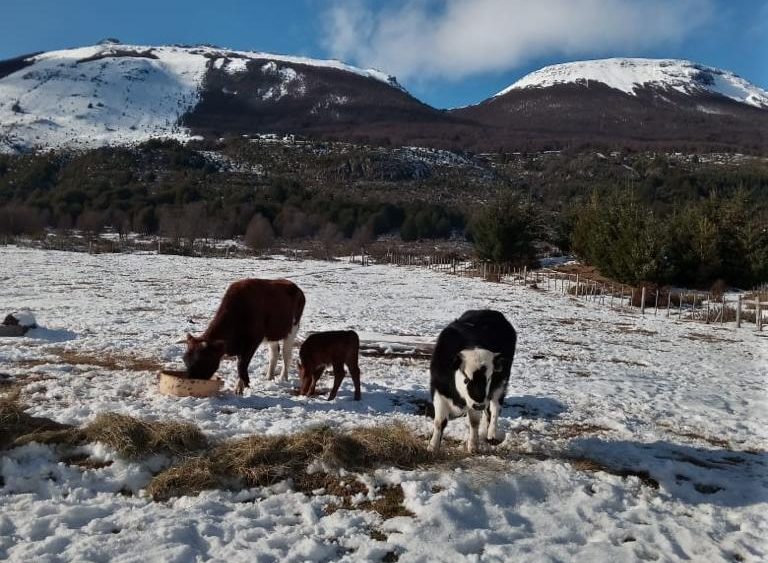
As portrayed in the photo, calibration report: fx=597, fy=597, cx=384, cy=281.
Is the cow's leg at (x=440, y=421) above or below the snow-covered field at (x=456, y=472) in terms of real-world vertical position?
above

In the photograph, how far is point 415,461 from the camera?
664 cm

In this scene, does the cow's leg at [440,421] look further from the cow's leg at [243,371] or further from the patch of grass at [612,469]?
the cow's leg at [243,371]

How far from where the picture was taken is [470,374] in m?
6.58

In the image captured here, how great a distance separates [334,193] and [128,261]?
6885 centimetres

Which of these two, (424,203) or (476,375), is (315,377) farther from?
(424,203)

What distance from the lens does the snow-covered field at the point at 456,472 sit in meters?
5.10

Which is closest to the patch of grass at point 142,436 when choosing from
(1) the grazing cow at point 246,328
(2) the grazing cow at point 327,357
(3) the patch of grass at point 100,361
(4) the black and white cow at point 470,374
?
(1) the grazing cow at point 246,328

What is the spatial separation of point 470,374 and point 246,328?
4413 millimetres

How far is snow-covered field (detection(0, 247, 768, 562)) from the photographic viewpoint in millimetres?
5102

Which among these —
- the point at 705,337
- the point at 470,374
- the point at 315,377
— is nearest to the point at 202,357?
the point at 315,377

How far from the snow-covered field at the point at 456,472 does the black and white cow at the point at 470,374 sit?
54cm

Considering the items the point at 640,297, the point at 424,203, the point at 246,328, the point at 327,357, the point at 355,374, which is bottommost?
the point at 640,297

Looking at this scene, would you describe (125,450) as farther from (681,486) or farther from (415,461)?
(681,486)

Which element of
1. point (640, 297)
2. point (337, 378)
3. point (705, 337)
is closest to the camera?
point (337, 378)
